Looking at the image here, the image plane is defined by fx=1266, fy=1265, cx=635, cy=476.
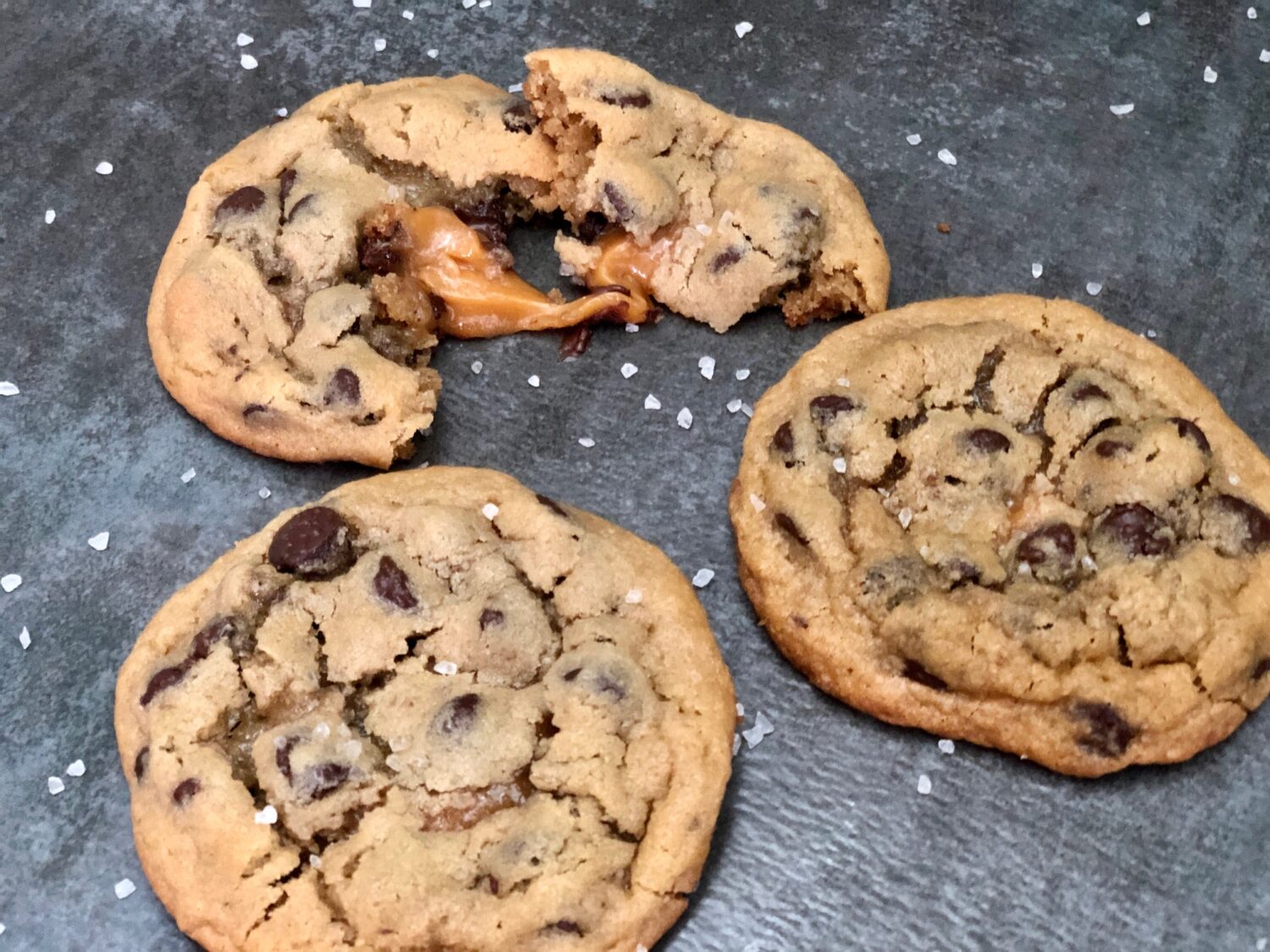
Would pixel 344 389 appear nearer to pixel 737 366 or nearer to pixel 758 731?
pixel 737 366

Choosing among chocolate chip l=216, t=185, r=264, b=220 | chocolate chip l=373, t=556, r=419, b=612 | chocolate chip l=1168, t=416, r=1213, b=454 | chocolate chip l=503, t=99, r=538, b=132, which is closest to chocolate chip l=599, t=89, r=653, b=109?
chocolate chip l=503, t=99, r=538, b=132

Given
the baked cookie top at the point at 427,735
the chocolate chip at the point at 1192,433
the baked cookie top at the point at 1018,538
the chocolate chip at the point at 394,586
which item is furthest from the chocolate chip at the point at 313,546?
the chocolate chip at the point at 1192,433

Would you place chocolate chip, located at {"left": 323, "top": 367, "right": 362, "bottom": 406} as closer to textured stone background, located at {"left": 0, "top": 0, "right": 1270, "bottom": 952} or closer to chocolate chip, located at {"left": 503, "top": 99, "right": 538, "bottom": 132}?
textured stone background, located at {"left": 0, "top": 0, "right": 1270, "bottom": 952}

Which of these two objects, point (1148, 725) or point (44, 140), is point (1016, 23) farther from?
point (44, 140)

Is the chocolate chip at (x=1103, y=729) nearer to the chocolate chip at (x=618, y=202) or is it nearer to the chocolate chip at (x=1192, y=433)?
the chocolate chip at (x=1192, y=433)

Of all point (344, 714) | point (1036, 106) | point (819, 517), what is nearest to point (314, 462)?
point (344, 714)
